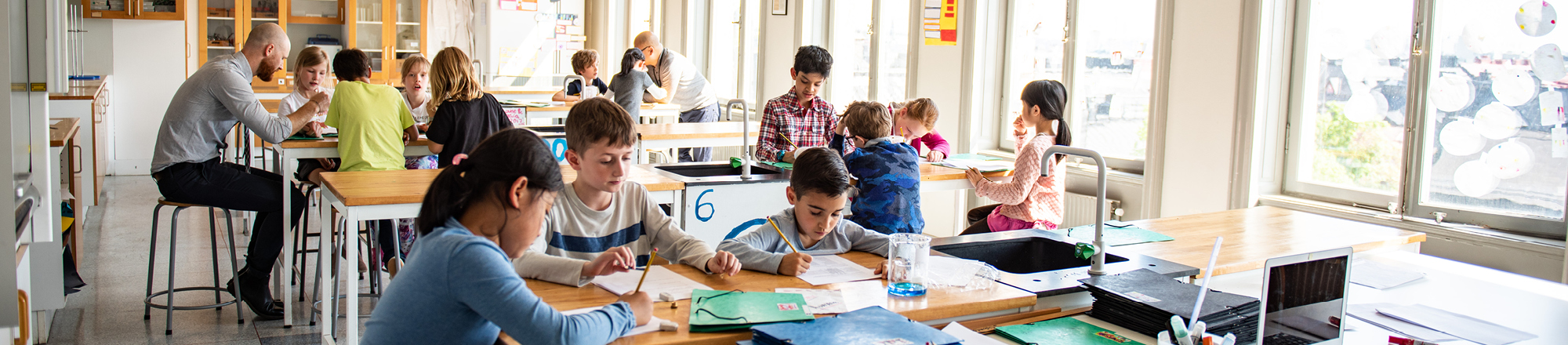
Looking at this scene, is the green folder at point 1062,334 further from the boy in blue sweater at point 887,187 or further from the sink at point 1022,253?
the boy in blue sweater at point 887,187

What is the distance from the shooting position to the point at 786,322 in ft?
5.26

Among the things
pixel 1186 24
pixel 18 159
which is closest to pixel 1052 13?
pixel 1186 24

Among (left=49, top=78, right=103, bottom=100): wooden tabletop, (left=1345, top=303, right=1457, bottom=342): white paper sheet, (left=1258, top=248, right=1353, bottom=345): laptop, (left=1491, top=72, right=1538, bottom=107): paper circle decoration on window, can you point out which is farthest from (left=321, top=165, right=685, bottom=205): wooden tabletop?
(left=49, top=78, right=103, bottom=100): wooden tabletop

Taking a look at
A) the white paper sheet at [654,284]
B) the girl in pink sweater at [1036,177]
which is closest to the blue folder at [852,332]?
the white paper sheet at [654,284]

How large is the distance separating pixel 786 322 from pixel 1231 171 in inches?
109

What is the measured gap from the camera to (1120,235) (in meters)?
2.60

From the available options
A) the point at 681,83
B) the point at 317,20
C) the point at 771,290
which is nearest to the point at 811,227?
the point at 771,290

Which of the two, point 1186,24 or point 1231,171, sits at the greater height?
point 1186,24

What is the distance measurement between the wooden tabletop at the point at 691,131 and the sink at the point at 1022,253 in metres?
2.32

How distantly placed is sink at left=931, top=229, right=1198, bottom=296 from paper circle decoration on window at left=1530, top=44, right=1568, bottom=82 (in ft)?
5.41

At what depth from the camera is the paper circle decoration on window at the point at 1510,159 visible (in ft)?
10.2

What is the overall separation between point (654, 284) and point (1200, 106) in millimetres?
2802

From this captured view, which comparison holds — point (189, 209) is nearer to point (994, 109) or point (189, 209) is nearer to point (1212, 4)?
point (994, 109)

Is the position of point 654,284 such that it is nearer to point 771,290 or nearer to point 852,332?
point 771,290
